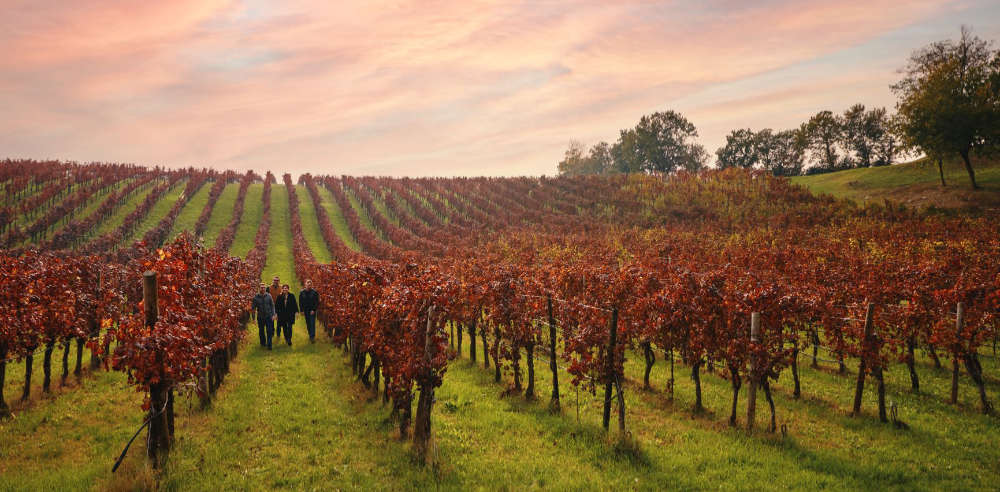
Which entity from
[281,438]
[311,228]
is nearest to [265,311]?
[281,438]

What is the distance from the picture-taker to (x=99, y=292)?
16734 mm

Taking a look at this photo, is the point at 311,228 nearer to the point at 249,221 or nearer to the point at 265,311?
the point at 249,221

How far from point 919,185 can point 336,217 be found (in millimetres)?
69786

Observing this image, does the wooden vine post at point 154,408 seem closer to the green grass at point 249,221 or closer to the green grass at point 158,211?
the green grass at point 249,221

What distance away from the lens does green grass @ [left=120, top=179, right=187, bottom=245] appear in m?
51.2

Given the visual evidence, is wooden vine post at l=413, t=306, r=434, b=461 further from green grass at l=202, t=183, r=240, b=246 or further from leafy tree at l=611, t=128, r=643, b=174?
leafy tree at l=611, t=128, r=643, b=174

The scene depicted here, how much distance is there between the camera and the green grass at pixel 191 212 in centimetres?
5531

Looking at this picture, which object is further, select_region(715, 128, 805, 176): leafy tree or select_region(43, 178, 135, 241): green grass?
select_region(715, 128, 805, 176): leafy tree

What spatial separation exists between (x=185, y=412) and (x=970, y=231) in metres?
43.6

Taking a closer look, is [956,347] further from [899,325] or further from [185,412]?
[185,412]

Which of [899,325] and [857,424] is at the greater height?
[899,325]

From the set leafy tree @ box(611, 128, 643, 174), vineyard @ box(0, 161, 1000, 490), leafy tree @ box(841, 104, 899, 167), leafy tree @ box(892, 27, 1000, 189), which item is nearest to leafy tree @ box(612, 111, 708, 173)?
leafy tree @ box(611, 128, 643, 174)

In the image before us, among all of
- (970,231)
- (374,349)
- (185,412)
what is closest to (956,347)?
(374,349)

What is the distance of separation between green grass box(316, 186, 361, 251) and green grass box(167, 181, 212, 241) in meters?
16.0
